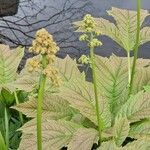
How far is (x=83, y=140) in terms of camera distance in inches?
46.9

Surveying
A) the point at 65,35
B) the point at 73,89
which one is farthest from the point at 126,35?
→ the point at 65,35

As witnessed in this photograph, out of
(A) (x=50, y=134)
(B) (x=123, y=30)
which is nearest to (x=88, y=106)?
(A) (x=50, y=134)

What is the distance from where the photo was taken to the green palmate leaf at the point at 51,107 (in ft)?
4.24

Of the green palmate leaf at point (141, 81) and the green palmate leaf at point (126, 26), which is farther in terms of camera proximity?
the green palmate leaf at point (126, 26)

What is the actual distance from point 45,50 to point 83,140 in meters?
0.42

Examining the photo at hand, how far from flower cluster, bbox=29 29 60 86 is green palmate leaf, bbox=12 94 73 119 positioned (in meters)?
0.46

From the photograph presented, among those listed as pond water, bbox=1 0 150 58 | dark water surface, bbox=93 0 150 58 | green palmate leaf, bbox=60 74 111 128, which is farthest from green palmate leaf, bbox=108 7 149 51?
pond water, bbox=1 0 150 58

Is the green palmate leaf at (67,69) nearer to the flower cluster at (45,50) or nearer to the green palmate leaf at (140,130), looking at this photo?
the green palmate leaf at (140,130)

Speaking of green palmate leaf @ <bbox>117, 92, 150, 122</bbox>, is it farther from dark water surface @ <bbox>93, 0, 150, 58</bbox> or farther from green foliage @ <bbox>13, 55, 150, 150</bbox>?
dark water surface @ <bbox>93, 0, 150, 58</bbox>

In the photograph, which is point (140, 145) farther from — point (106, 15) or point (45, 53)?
point (106, 15)

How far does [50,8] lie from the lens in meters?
6.06

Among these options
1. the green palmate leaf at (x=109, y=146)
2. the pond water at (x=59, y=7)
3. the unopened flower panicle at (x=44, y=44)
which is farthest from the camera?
the pond water at (x=59, y=7)

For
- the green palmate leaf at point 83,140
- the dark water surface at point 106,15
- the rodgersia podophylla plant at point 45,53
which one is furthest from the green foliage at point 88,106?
the dark water surface at point 106,15

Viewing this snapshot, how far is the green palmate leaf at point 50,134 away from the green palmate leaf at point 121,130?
0.12 m
